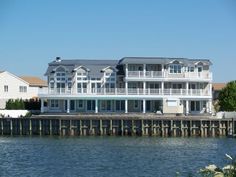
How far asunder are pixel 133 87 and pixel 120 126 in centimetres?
1151

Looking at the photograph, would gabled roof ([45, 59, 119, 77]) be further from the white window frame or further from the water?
the water

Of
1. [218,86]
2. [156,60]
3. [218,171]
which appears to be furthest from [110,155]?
[218,86]

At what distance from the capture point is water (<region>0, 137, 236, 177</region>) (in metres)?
26.2

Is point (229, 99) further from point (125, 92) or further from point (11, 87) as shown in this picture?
point (11, 87)

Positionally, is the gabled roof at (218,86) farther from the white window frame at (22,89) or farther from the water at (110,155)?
the water at (110,155)

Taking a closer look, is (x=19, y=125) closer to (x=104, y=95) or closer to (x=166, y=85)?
(x=104, y=95)

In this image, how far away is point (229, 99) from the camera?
2633 inches

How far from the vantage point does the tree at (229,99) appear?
66.6 meters

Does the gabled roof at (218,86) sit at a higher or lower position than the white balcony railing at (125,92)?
higher

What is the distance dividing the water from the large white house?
1167cm

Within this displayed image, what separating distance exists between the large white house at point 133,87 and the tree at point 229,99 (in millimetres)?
4935

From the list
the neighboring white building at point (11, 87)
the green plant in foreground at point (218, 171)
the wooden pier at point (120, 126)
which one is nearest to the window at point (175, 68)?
the wooden pier at point (120, 126)

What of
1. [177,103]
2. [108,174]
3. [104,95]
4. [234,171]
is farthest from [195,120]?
[234,171]

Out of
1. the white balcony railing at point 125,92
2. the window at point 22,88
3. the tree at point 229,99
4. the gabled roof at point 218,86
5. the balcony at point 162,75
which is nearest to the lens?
the white balcony railing at point 125,92
